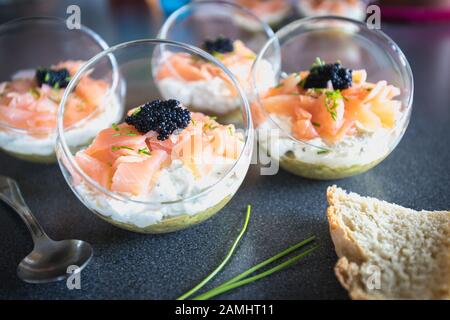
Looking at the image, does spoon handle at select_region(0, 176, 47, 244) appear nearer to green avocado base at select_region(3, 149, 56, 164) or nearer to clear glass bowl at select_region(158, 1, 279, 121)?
green avocado base at select_region(3, 149, 56, 164)

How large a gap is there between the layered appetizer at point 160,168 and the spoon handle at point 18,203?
33cm

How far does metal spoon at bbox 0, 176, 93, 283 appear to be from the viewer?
1.98 meters

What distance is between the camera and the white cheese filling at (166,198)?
1.90 metres

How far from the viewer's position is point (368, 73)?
107 inches

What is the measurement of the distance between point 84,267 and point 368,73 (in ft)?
5.40

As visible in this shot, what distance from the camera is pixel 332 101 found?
232 cm

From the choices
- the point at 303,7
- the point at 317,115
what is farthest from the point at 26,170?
the point at 303,7

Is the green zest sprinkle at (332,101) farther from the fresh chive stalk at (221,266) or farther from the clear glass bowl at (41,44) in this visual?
the clear glass bowl at (41,44)

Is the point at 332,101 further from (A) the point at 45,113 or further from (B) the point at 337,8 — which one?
(B) the point at 337,8

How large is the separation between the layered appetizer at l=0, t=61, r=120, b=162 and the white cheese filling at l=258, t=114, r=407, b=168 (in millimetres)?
799

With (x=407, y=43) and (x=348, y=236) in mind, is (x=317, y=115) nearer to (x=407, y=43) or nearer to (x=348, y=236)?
(x=348, y=236)

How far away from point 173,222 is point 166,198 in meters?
0.13

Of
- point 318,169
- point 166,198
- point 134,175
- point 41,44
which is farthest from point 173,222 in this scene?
point 41,44
